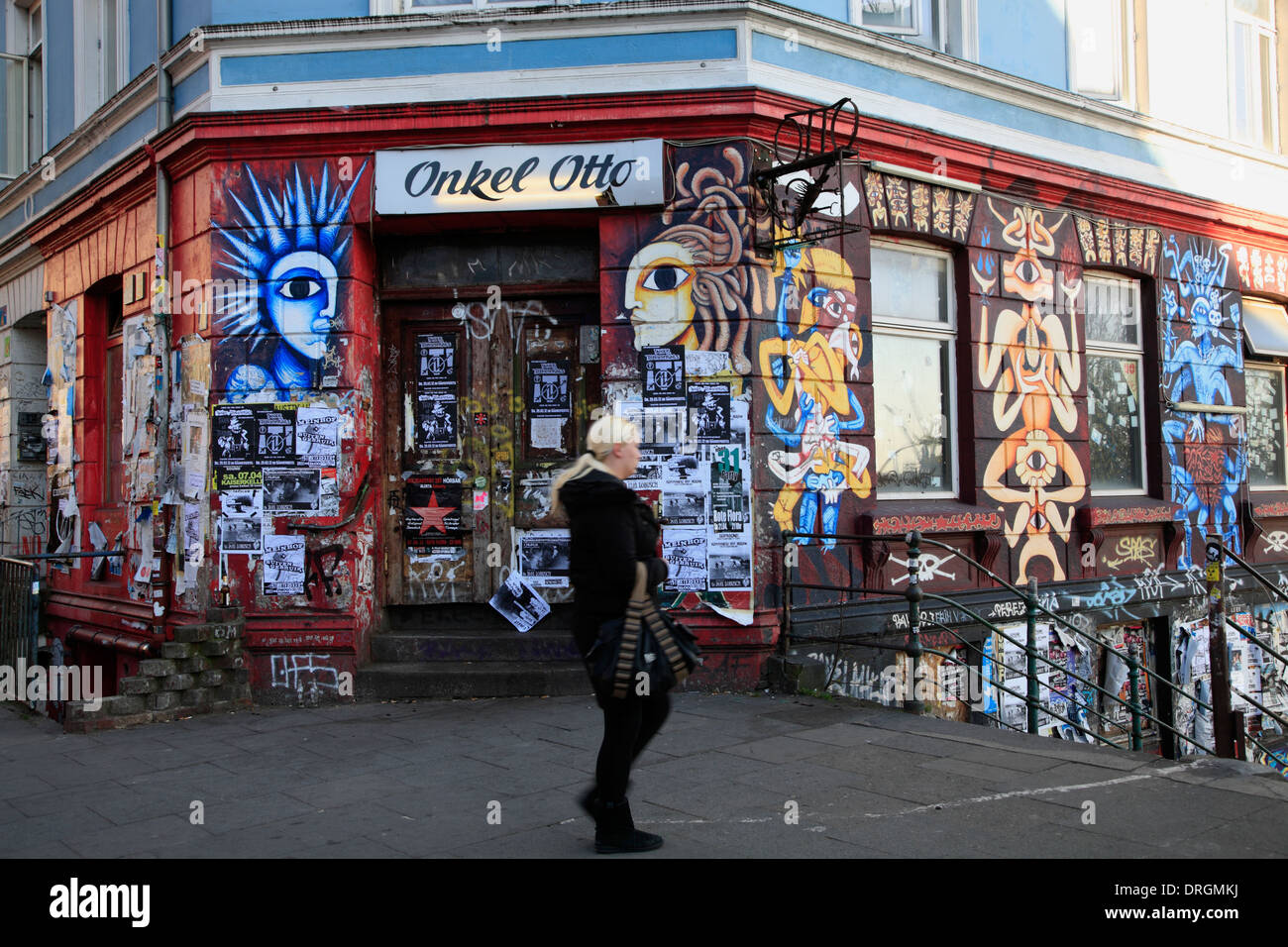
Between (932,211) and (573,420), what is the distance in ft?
12.6

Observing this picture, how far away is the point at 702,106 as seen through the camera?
27.4 ft

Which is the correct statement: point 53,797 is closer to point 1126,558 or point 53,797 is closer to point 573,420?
point 573,420

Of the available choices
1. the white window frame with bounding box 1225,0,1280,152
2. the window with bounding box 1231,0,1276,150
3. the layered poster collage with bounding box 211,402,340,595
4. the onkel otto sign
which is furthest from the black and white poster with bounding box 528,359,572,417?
the window with bounding box 1231,0,1276,150

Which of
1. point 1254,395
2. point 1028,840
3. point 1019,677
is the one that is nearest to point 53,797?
point 1028,840

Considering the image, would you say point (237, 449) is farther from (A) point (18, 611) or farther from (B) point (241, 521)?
(A) point (18, 611)

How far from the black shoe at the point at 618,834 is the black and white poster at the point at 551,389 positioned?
486cm

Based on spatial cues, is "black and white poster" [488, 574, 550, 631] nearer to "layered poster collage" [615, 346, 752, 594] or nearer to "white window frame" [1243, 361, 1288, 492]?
"layered poster collage" [615, 346, 752, 594]

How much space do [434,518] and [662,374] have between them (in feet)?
7.55

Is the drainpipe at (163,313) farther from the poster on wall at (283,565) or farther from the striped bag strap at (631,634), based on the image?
the striped bag strap at (631,634)

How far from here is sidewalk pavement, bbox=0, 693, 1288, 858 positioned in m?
4.68

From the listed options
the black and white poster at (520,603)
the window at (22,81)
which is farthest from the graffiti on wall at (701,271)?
the window at (22,81)

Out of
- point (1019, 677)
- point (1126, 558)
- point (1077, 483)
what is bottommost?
point (1019, 677)

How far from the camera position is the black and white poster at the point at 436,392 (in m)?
8.87

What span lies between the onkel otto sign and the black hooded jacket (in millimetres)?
4538
